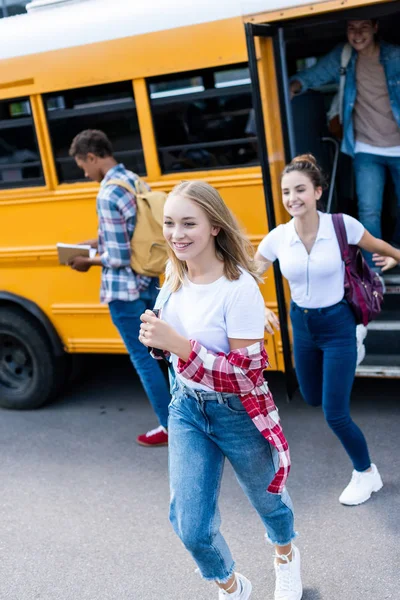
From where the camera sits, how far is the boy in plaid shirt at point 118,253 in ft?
13.5

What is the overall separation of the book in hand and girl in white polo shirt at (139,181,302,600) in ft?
6.02

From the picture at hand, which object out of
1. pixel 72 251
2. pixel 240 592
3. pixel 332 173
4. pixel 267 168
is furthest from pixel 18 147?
pixel 240 592

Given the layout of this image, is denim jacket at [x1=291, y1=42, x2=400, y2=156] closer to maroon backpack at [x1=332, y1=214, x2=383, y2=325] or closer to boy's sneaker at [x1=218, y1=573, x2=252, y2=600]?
maroon backpack at [x1=332, y1=214, x2=383, y2=325]

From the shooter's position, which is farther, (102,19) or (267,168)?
(102,19)

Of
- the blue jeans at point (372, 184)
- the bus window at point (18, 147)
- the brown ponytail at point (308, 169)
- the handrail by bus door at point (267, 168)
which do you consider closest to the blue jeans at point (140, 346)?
the handrail by bus door at point (267, 168)

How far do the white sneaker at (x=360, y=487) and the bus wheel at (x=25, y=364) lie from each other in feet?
7.96

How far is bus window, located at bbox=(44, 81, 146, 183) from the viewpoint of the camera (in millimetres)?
4551

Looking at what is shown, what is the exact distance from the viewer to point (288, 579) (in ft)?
9.52

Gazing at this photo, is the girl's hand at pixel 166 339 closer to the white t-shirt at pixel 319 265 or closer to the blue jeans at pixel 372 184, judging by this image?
the white t-shirt at pixel 319 265

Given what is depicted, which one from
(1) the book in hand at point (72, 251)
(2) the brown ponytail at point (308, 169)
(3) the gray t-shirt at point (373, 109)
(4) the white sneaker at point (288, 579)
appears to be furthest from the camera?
(3) the gray t-shirt at point (373, 109)

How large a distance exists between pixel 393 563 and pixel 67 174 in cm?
304

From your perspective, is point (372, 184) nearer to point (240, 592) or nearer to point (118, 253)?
point (118, 253)

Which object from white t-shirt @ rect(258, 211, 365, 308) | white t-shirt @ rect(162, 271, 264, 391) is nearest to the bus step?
white t-shirt @ rect(258, 211, 365, 308)

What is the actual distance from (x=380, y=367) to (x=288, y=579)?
5.62ft
